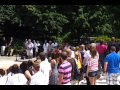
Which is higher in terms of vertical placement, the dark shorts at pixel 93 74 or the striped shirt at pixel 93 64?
the striped shirt at pixel 93 64

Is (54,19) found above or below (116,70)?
above

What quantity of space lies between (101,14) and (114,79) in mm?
27682

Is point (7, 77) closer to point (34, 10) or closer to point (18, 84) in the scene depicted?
point (18, 84)

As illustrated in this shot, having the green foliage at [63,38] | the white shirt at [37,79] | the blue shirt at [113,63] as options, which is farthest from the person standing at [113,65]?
the green foliage at [63,38]

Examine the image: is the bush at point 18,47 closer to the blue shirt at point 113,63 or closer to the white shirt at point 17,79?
the blue shirt at point 113,63

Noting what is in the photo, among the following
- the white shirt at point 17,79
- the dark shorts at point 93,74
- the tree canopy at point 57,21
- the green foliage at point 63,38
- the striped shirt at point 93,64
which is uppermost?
the tree canopy at point 57,21

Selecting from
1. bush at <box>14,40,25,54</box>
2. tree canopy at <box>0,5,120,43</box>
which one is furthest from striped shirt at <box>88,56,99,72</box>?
tree canopy at <box>0,5,120,43</box>

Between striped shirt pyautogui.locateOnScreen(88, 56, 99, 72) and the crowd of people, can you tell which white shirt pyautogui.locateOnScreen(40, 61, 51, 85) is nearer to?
the crowd of people

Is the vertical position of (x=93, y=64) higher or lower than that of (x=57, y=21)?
lower

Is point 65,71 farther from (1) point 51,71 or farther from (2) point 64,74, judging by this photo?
(1) point 51,71

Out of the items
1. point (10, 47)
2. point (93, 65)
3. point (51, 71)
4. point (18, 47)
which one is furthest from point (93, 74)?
point (18, 47)

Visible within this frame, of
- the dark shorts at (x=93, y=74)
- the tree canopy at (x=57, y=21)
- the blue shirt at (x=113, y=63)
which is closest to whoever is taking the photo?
the blue shirt at (x=113, y=63)

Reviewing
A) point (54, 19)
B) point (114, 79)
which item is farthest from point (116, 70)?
point (54, 19)

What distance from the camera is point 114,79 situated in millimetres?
11258
